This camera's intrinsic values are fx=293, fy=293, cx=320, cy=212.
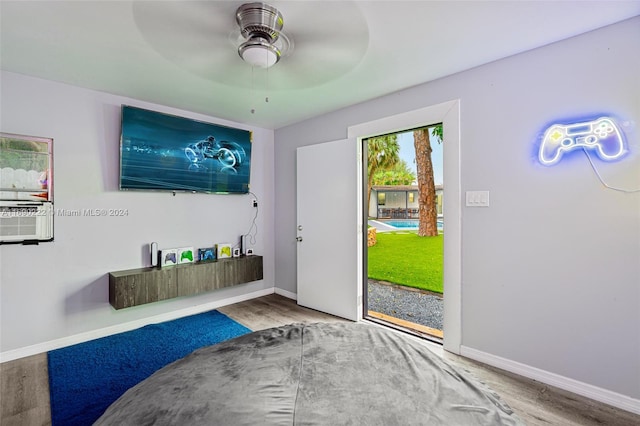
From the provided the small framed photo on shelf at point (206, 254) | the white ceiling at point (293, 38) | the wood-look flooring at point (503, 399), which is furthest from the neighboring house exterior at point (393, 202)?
the wood-look flooring at point (503, 399)

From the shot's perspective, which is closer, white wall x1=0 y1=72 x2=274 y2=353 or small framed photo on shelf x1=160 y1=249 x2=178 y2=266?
white wall x1=0 y1=72 x2=274 y2=353

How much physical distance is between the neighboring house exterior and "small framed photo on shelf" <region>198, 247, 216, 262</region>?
6.52 metres

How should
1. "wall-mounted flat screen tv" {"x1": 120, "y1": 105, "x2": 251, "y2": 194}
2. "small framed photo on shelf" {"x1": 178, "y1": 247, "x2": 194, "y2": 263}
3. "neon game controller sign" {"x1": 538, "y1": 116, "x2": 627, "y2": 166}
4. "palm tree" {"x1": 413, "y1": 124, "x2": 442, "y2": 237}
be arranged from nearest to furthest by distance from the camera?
"neon game controller sign" {"x1": 538, "y1": 116, "x2": 627, "y2": 166}
"wall-mounted flat screen tv" {"x1": 120, "y1": 105, "x2": 251, "y2": 194}
"small framed photo on shelf" {"x1": 178, "y1": 247, "x2": 194, "y2": 263}
"palm tree" {"x1": 413, "y1": 124, "x2": 442, "y2": 237}

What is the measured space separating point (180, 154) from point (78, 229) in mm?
1227

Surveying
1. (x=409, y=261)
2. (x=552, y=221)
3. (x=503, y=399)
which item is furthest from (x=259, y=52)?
(x=409, y=261)

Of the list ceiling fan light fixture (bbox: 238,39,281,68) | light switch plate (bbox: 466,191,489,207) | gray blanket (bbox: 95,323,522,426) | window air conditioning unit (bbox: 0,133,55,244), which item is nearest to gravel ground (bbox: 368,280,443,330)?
light switch plate (bbox: 466,191,489,207)

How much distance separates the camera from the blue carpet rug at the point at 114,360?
1936mm

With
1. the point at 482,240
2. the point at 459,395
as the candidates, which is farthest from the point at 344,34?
the point at 459,395

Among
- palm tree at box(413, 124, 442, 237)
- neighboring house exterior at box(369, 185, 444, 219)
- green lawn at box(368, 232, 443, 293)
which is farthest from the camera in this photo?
neighboring house exterior at box(369, 185, 444, 219)

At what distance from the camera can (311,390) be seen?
3.70 ft

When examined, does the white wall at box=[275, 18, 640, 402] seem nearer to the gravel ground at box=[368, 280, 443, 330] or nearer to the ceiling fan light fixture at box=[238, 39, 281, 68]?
the gravel ground at box=[368, 280, 443, 330]

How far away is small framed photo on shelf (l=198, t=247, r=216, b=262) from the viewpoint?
11.9 feet

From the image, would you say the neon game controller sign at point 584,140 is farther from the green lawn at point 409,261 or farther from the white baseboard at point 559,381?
the green lawn at point 409,261

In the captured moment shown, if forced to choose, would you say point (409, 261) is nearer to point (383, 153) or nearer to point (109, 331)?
point (383, 153)
